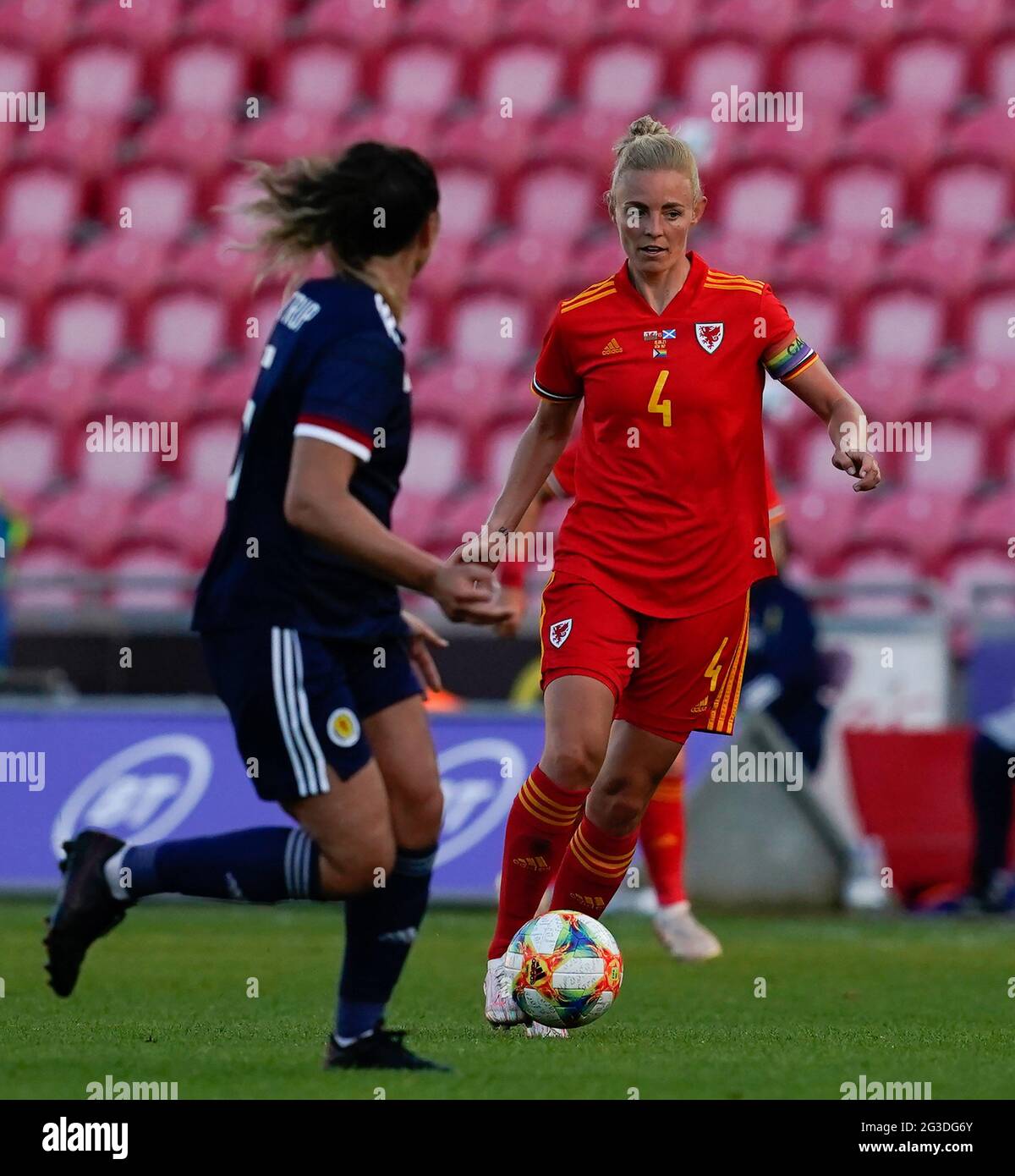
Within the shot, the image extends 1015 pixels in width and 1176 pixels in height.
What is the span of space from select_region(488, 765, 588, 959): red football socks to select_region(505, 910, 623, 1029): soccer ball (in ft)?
1.16

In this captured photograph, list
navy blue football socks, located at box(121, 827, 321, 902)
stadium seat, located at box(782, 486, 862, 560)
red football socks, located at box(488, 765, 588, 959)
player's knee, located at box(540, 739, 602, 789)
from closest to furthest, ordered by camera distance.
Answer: navy blue football socks, located at box(121, 827, 321, 902), player's knee, located at box(540, 739, 602, 789), red football socks, located at box(488, 765, 588, 959), stadium seat, located at box(782, 486, 862, 560)

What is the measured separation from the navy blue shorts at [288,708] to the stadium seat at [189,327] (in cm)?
1072

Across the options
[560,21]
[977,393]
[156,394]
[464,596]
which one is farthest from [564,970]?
[560,21]

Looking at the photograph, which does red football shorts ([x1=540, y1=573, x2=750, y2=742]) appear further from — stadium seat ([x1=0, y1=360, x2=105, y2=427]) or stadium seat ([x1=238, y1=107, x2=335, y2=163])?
stadium seat ([x1=238, y1=107, x2=335, y2=163])

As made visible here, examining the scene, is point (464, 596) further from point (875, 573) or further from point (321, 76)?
point (321, 76)

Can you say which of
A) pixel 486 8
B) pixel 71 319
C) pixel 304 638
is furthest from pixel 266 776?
pixel 486 8

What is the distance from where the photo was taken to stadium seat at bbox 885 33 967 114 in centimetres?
1552

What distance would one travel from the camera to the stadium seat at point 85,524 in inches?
551

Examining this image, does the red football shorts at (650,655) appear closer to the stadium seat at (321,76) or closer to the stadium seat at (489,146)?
the stadium seat at (489,146)

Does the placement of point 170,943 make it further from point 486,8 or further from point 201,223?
point 486,8

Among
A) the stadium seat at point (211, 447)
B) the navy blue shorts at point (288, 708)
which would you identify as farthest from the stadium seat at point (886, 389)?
the navy blue shorts at point (288, 708)

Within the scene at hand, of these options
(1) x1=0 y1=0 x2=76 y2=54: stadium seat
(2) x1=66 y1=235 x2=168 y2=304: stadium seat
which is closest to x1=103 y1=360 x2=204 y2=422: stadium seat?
(2) x1=66 y1=235 x2=168 y2=304: stadium seat
